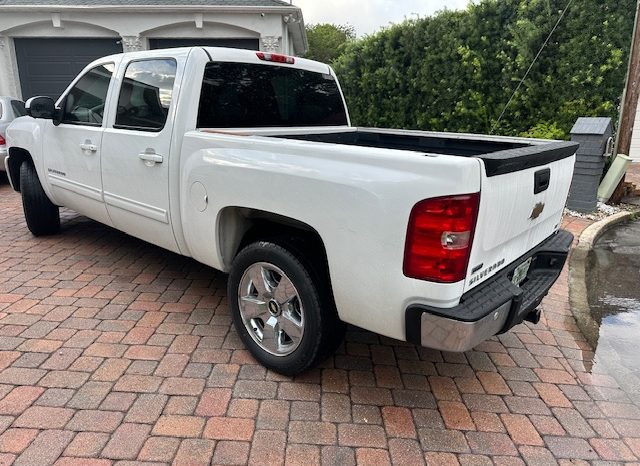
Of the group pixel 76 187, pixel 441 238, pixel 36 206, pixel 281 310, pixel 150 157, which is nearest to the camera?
pixel 441 238

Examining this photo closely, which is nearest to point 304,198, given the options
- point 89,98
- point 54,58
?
point 89,98

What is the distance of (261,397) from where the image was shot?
2648 millimetres

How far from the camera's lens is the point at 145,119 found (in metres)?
3.49

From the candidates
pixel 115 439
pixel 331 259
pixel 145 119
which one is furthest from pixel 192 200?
pixel 115 439

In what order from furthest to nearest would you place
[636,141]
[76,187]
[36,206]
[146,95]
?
[636,141] → [36,206] → [76,187] → [146,95]

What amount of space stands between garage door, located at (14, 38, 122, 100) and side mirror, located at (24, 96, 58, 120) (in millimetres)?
11186

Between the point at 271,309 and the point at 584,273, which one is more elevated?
the point at 271,309

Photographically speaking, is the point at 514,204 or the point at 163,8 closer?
the point at 514,204

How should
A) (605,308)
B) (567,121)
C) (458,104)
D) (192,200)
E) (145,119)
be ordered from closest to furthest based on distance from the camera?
(192,200)
(145,119)
(605,308)
(567,121)
(458,104)

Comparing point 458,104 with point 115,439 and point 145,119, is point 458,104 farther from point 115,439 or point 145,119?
point 115,439

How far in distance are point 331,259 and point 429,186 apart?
0.64 meters

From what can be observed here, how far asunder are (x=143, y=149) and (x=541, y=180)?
263 cm

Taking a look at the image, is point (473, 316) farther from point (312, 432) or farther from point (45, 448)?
point (45, 448)

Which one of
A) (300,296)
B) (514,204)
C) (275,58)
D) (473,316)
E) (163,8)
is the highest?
(163,8)
